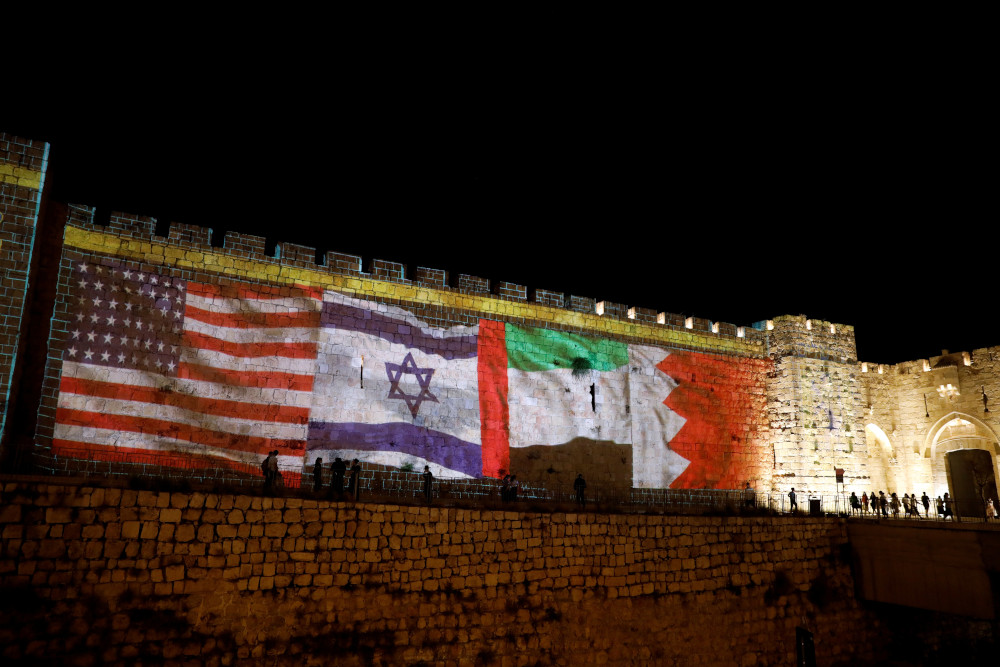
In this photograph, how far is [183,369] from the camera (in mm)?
12305

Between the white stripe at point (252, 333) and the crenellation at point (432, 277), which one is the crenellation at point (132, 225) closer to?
the white stripe at point (252, 333)

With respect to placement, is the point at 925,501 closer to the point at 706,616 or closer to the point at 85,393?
the point at 706,616

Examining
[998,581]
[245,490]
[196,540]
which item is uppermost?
[245,490]

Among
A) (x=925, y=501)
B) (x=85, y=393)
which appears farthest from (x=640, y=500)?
(x=85, y=393)

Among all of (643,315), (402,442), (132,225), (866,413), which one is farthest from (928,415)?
(132,225)

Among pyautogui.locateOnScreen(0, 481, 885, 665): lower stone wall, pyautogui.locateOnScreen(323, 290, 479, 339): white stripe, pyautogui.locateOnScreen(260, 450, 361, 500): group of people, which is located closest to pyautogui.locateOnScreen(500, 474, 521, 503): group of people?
pyautogui.locateOnScreen(0, 481, 885, 665): lower stone wall

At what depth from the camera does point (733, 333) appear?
776 inches

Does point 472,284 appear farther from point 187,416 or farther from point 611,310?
point 187,416

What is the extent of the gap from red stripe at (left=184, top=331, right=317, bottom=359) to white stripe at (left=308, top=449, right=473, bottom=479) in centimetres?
213

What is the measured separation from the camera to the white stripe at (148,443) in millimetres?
11242

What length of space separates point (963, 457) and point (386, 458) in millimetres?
20841

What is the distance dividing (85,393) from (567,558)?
947cm

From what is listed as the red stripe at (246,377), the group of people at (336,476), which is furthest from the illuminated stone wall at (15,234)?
the group of people at (336,476)

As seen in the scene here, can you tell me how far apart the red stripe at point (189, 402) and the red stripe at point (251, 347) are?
3.41ft
